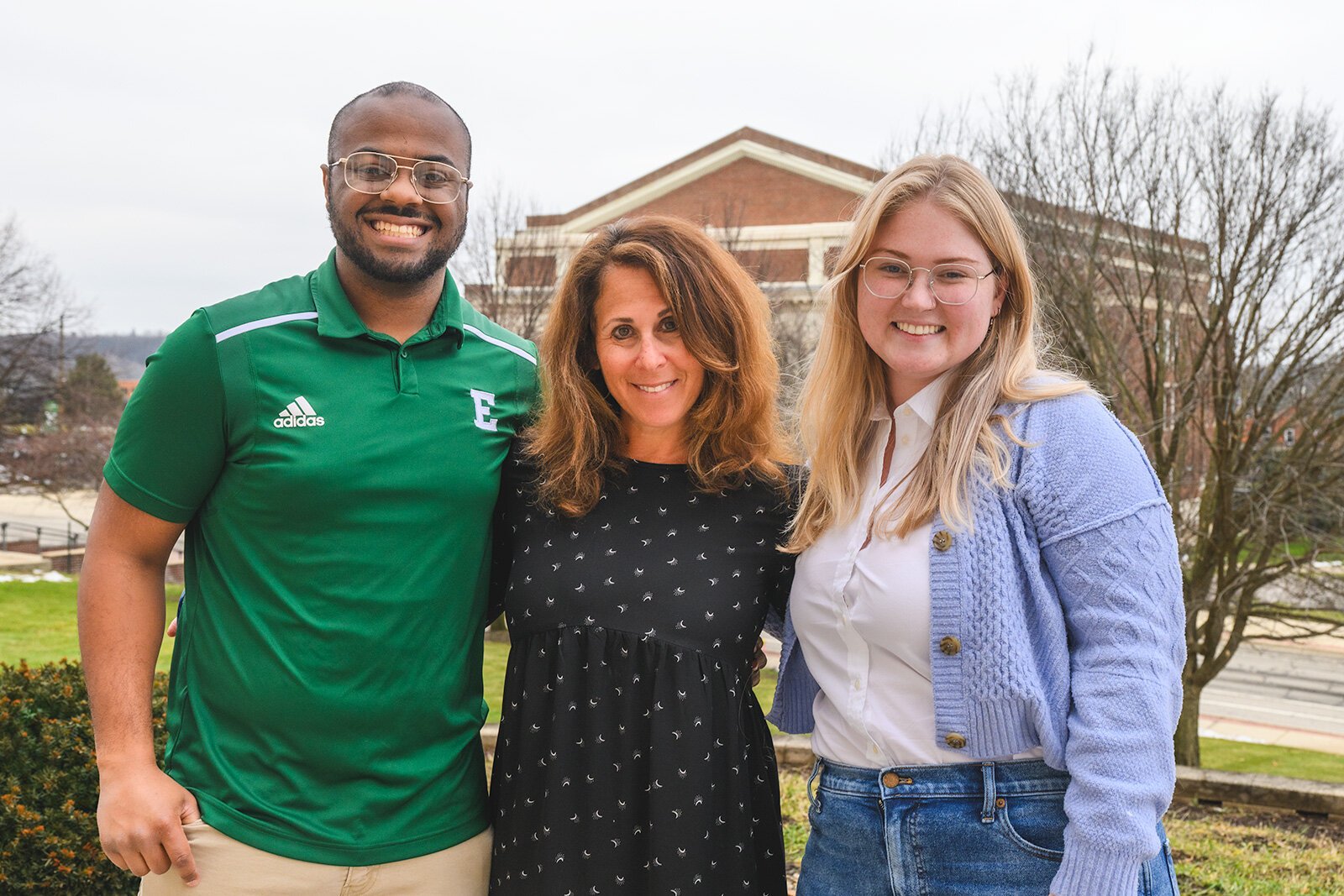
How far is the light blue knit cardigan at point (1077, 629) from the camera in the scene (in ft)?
6.74

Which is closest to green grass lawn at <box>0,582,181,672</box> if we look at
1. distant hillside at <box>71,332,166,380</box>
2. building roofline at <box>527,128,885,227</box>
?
building roofline at <box>527,128,885,227</box>

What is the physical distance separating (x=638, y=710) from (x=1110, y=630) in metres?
1.10

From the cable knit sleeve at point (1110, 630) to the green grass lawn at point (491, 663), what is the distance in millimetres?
8086

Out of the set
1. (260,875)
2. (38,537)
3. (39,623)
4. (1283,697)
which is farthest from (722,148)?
(260,875)

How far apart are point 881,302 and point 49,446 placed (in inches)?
1157

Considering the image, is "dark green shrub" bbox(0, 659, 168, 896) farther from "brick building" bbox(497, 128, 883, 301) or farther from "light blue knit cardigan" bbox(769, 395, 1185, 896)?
"brick building" bbox(497, 128, 883, 301)

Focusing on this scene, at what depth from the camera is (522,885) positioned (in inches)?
105

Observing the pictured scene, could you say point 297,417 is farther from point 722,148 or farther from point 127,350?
point 127,350

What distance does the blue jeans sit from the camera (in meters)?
2.25

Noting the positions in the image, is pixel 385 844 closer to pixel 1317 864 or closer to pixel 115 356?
pixel 1317 864

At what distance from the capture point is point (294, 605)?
2570 millimetres

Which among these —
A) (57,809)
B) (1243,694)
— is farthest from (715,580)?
(1243,694)

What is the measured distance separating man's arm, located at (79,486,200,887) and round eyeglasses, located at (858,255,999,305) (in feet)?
5.87

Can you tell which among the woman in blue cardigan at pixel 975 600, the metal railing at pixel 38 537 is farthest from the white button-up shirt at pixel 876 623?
the metal railing at pixel 38 537
